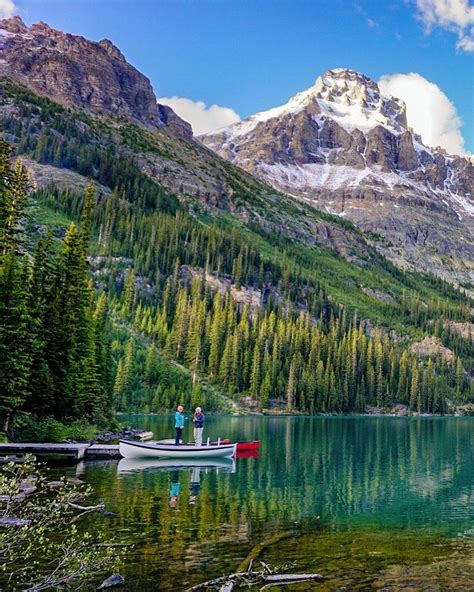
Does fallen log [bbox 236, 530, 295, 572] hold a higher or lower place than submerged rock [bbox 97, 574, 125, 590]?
lower

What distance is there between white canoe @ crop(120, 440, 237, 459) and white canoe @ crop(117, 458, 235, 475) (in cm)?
48

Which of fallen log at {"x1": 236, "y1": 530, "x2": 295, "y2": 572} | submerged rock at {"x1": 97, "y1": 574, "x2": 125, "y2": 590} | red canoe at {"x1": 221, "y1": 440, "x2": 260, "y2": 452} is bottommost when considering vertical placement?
red canoe at {"x1": 221, "y1": 440, "x2": 260, "y2": 452}

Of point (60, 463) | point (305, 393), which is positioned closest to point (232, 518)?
point (60, 463)

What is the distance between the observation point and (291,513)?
2952 cm

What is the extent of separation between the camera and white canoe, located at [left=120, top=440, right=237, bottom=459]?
46.5 metres

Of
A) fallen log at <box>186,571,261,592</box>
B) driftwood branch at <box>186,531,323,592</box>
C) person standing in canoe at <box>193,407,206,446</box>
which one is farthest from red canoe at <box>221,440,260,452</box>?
fallen log at <box>186,571,261,592</box>

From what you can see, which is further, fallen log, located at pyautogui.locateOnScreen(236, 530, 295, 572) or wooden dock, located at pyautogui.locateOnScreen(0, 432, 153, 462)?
wooden dock, located at pyautogui.locateOnScreen(0, 432, 153, 462)

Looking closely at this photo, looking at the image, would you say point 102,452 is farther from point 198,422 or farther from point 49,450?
point 198,422

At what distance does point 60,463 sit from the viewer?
42.5m

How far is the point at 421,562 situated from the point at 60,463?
1191 inches

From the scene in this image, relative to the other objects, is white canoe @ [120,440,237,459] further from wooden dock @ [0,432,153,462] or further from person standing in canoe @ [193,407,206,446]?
wooden dock @ [0,432,153,462]

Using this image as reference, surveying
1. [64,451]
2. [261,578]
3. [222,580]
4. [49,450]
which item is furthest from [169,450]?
[222,580]

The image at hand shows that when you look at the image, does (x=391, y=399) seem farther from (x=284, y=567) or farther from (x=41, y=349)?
(x=284, y=567)

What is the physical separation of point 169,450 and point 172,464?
4.18 feet
